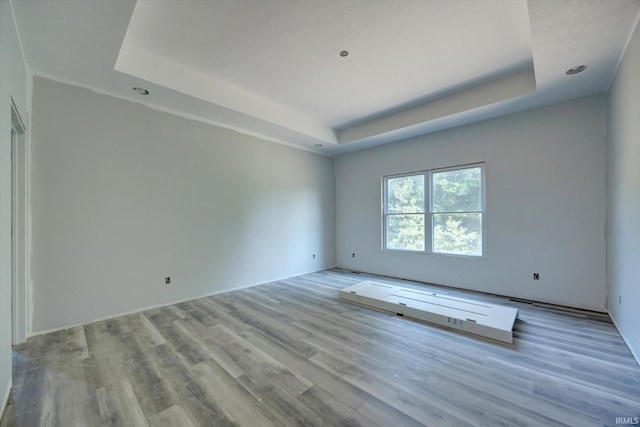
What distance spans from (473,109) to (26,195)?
541cm

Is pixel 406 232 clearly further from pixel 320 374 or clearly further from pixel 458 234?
pixel 320 374

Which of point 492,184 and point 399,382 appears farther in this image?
point 492,184

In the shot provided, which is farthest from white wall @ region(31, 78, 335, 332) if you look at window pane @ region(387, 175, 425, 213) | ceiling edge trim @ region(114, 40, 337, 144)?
window pane @ region(387, 175, 425, 213)

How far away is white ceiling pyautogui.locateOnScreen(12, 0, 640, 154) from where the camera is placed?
2.08m

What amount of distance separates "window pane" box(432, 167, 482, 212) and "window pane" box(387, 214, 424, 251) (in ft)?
1.45

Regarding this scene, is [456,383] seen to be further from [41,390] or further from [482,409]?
[41,390]

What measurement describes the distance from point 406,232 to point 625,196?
2957 millimetres

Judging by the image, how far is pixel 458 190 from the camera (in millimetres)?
4441

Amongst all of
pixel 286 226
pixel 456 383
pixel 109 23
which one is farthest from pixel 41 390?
pixel 286 226

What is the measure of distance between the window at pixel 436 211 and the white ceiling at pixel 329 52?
102 cm

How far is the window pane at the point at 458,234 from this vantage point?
4.23 metres

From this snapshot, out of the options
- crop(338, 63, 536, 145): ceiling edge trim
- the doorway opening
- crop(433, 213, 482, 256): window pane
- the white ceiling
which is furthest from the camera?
crop(433, 213, 482, 256): window pane

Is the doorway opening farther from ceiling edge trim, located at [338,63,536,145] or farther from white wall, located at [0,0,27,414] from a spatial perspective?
ceiling edge trim, located at [338,63,536,145]

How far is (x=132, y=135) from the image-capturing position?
132 inches
